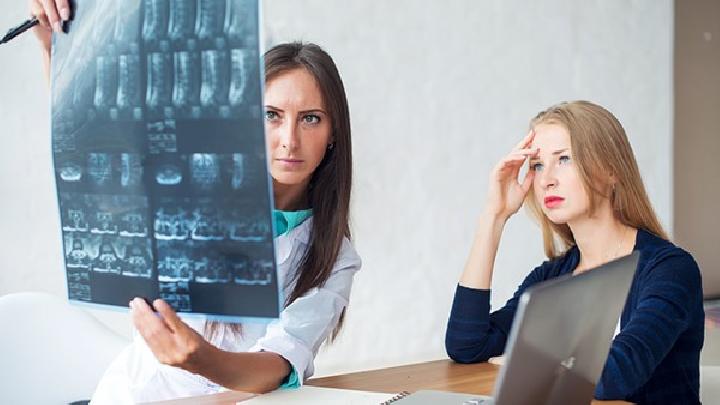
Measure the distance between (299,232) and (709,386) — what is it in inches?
35.2

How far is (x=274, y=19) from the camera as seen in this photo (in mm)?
3514

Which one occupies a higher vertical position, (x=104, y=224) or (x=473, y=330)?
(x=104, y=224)

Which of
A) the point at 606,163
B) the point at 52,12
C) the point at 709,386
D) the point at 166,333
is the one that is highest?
the point at 52,12

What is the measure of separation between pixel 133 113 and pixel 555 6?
3650 millimetres

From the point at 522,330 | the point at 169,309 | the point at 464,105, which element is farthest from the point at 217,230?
the point at 464,105

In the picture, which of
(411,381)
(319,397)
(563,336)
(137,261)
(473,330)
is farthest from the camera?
(473,330)

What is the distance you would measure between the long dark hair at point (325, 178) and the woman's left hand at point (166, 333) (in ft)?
1.54

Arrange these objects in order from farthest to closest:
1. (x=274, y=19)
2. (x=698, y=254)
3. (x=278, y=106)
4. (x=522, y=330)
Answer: (x=698, y=254) < (x=274, y=19) < (x=278, y=106) < (x=522, y=330)

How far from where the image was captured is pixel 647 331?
156cm

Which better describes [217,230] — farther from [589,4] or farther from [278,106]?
[589,4]

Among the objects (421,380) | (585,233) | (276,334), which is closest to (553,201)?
(585,233)

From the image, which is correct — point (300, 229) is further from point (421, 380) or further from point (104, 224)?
point (104, 224)

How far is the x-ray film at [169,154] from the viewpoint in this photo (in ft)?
3.22

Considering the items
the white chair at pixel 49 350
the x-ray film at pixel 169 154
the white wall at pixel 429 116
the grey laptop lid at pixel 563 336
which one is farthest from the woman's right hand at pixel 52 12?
the white wall at pixel 429 116
